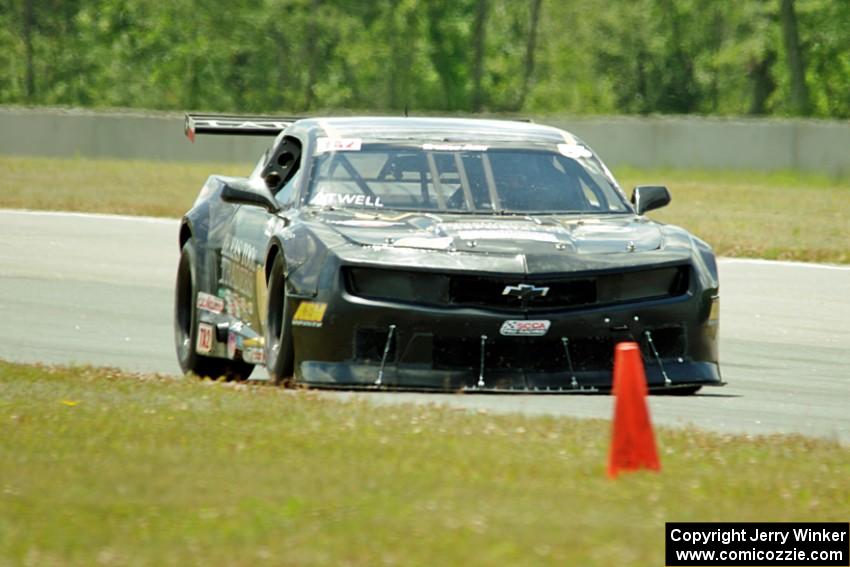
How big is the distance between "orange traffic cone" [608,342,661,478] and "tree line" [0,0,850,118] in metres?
40.8

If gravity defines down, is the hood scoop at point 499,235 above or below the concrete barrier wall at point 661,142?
above

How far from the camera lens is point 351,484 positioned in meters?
6.17

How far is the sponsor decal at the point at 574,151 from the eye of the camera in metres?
10.3

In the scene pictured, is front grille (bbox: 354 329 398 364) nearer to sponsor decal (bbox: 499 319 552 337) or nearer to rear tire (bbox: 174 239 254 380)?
sponsor decal (bbox: 499 319 552 337)

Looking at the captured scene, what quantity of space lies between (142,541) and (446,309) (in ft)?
11.7

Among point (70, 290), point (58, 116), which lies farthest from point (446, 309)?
point (58, 116)

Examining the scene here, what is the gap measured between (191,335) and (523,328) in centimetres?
288

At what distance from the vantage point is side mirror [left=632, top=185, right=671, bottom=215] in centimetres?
1010

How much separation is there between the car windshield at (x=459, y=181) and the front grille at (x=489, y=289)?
1.00 m

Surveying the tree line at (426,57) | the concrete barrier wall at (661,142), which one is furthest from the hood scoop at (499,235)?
the tree line at (426,57)

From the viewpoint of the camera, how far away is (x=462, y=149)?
33.0ft

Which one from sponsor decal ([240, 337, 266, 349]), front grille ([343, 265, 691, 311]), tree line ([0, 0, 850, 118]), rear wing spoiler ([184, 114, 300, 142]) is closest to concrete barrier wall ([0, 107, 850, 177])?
tree line ([0, 0, 850, 118])

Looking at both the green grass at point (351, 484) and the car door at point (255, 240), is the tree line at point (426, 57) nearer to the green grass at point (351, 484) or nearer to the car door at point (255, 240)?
the car door at point (255, 240)

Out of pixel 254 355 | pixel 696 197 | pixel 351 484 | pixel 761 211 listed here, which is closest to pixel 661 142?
pixel 696 197
